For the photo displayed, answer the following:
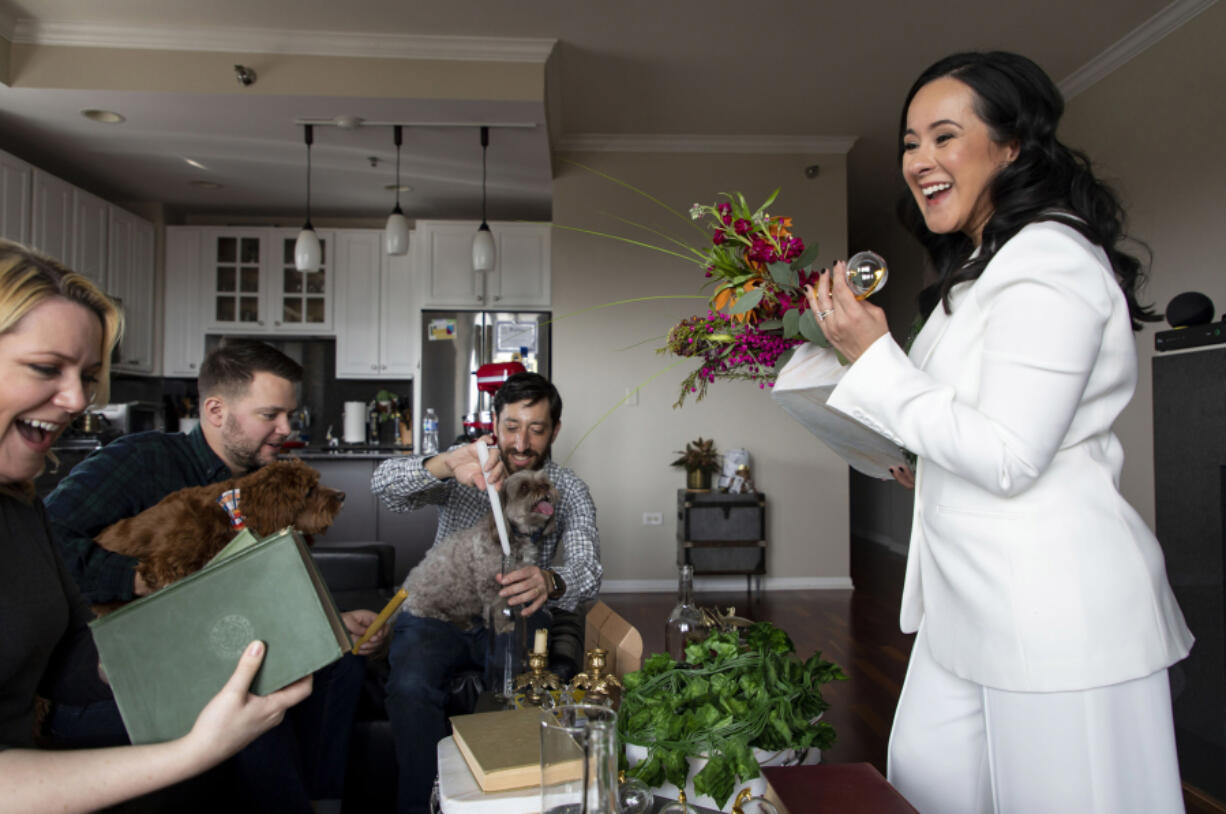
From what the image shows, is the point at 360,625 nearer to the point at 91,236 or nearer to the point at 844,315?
the point at 844,315

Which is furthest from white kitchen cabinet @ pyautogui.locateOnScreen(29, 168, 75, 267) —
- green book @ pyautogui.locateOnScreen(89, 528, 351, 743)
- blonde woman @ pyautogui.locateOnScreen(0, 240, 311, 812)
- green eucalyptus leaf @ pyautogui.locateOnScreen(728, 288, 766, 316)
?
green eucalyptus leaf @ pyautogui.locateOnScreen(728, 288, 766, 316)

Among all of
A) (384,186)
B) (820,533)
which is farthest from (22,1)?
(820,533)

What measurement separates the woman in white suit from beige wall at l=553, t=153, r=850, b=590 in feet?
14.2

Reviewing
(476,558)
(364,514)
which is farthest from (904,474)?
(364,514)

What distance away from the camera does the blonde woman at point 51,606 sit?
864mm

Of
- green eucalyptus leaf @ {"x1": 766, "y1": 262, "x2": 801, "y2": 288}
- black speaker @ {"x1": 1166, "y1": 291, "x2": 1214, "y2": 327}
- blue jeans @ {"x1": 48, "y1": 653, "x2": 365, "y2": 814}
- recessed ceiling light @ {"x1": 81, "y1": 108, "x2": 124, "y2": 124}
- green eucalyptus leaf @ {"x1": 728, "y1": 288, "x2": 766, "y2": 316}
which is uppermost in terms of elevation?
recessed ceiling light @ {"x1": 81, "y1": 108, "x2": 124, "y2": 124}

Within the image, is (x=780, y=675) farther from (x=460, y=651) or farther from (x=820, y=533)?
(x=820, y=533)

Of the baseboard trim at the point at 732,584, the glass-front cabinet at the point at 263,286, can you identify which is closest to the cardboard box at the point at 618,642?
the baseboard trim at the point at 732,584

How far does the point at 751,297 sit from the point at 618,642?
0.76 m

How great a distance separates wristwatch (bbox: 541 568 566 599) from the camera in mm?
1966

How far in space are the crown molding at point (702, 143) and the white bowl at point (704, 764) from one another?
4.96 metres

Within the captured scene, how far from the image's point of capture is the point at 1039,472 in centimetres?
96

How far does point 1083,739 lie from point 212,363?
2.07 metres

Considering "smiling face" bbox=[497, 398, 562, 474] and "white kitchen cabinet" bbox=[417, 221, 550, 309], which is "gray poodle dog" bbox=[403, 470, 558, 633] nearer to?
"smiling face" bbox=[497, 398, 562, 474]
